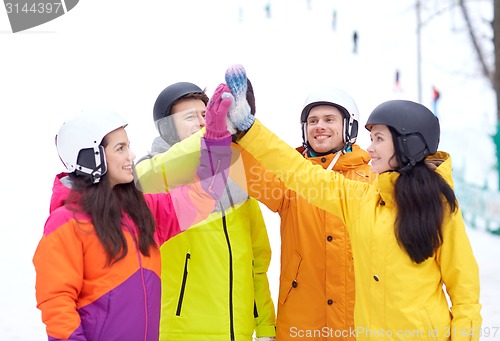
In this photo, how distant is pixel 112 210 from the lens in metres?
2.97

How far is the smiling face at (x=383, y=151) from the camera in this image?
10.5ft

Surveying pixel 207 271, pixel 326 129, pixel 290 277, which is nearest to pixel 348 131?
pixel 326 129

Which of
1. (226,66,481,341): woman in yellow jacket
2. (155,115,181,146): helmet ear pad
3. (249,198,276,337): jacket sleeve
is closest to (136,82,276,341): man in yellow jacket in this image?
(249,198,276,337): jacket sleeve

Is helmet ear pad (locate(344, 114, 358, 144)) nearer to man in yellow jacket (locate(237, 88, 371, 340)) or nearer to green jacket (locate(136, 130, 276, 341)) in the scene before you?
man in yellow jacket (locate(237, 88, 371, 340))

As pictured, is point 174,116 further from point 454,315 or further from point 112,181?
point 454,315

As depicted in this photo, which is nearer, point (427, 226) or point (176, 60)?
point (427, 226)

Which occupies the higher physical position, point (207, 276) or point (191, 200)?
point (191, 200)

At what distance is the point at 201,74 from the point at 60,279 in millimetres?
22798

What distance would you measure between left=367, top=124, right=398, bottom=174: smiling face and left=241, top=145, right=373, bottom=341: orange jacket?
0.39 m

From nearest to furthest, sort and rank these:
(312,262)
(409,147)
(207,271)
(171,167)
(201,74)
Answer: (409,147) < (171,167) < (207,271) < (312,262) < (201,74)

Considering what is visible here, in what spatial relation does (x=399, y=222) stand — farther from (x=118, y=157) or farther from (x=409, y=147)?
(x=118, y=157)

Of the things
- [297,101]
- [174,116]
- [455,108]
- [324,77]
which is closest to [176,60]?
[324,77]

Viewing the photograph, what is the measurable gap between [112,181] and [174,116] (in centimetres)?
78

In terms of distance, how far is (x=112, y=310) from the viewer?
2.88m
